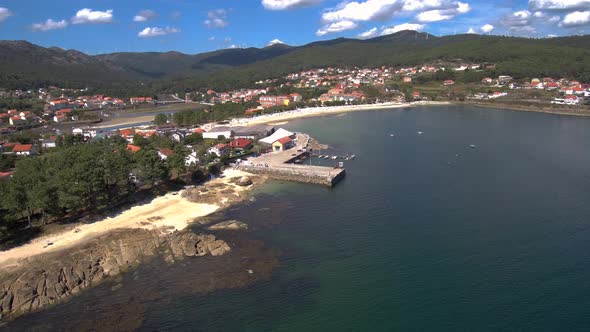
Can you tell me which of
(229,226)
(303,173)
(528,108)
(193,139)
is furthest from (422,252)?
(528,108)

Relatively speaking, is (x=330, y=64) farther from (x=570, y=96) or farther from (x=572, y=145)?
(x=572, y=145)

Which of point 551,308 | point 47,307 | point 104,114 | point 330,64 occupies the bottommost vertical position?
point 551,308

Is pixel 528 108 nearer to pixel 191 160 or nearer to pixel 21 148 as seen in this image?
pixel 191 160

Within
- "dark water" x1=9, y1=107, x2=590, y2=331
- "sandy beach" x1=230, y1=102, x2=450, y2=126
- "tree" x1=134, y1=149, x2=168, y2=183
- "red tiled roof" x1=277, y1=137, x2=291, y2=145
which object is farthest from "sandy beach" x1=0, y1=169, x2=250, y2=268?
"sandy beach" x1=230, y1=102, x2=450, y2=126

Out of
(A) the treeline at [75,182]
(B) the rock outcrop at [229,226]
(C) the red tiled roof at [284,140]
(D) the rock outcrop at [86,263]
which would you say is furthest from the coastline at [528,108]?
(D) the rock outcrop at [86,263]

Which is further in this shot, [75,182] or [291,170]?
[291,170]

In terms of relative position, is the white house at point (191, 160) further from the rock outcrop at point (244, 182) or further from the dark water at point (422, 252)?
the dark water at point (422, 252)

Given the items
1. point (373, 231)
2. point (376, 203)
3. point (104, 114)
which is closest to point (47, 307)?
point (373, 231)
